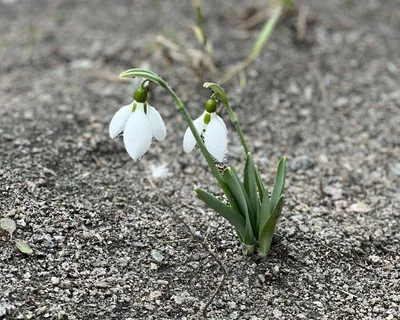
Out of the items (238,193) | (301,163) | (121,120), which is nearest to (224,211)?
(238,193)

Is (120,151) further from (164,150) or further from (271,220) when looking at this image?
(271,220)

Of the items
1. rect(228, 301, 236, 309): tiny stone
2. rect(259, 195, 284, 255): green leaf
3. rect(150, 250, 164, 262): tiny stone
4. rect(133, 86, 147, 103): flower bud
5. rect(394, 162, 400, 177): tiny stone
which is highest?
rect(133, 86, 147, 103): flower bud

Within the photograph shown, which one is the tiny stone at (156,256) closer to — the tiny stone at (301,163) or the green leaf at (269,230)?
the green leaf at (269,230)

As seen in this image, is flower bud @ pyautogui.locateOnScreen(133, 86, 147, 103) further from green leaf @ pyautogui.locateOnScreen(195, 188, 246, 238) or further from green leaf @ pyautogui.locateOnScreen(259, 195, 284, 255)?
green leaf @ pyautogui.locateOnScreen(259, 195, 284, 255)

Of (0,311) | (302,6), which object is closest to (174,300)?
(0,311)

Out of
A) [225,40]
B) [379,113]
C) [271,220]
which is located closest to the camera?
[271,220]

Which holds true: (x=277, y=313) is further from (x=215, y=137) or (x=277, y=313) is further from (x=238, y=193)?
(x=215, y=137)

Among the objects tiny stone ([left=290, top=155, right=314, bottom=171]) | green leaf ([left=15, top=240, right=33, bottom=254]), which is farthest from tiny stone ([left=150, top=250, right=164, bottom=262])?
tiny stone ([left=290, top=155, right=314, bottom=171])
